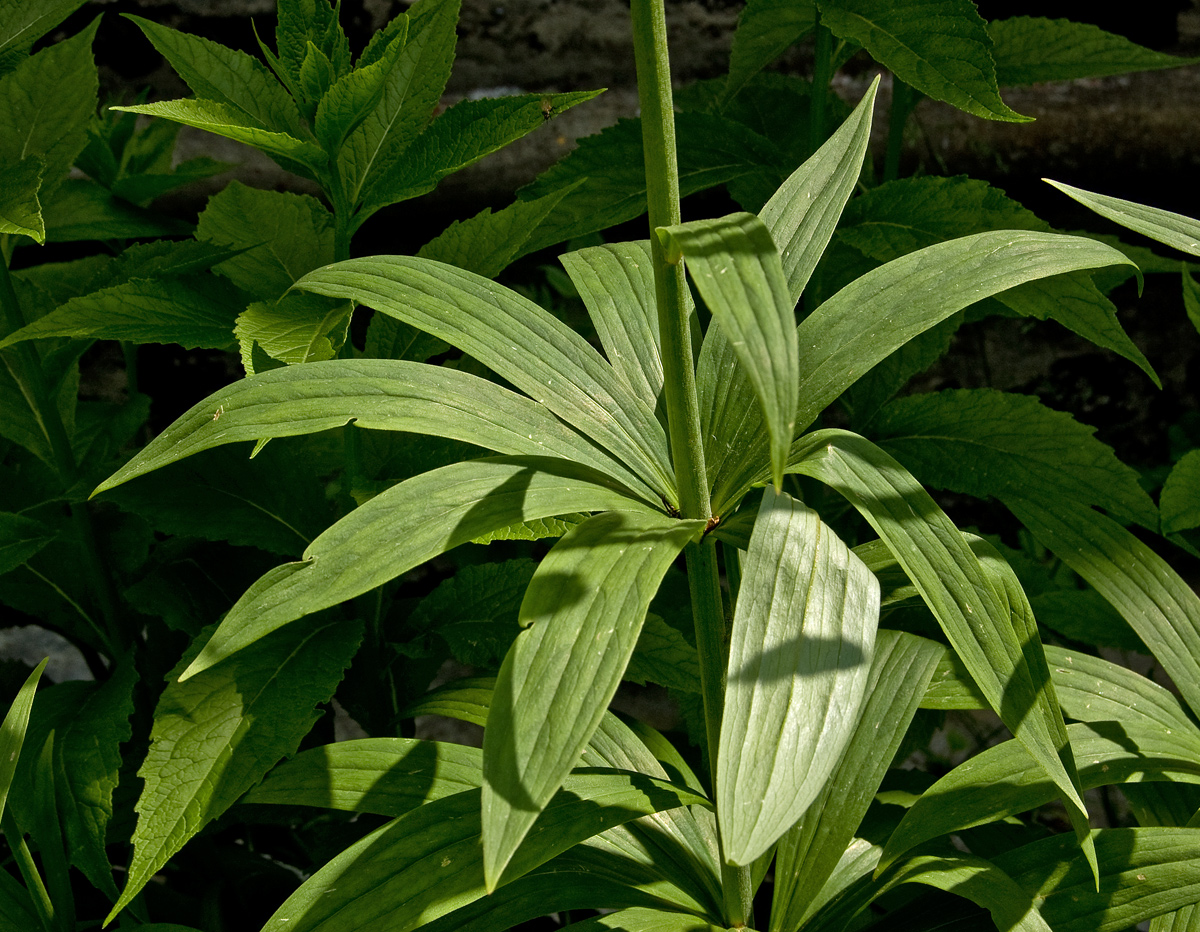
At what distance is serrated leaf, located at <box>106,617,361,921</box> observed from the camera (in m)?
0.54

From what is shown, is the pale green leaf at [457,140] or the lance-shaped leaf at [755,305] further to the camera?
the pale green leaf at [457,140]

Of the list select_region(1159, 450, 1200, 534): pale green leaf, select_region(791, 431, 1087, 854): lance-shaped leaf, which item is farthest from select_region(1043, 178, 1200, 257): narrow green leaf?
select_region(1159, 450, 1200, 534): pale green leaf

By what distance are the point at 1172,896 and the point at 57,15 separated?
0.94 meters

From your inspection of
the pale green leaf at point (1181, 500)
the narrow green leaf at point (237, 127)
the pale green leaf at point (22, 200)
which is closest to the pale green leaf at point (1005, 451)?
the pale green leaf at point (1181, 500)

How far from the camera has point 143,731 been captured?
32.0 inches

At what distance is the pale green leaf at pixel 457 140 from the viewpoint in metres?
0.64

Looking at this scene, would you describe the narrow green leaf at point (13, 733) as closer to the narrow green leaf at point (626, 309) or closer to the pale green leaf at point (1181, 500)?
the narrow green leaf at point (626, 309)

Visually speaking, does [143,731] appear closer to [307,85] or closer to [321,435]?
[321,435]

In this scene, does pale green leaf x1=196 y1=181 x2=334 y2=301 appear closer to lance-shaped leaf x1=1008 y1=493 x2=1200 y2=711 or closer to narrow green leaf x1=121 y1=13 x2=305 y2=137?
narrow green leaf x1=121 y1=13 x2=305 y2=137

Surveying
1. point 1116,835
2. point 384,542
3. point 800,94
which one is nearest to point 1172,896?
point 1116,835

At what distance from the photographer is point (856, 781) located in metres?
0.61

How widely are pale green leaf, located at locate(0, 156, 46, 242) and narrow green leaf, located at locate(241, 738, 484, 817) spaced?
0.36 meters

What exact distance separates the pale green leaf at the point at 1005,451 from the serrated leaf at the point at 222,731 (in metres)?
0.48

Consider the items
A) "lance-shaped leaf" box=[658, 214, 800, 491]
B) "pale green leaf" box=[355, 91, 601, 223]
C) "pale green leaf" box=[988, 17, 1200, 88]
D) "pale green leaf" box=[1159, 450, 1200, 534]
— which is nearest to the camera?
"lance-shaped leaf" box=[658, 214, 800, 491]
